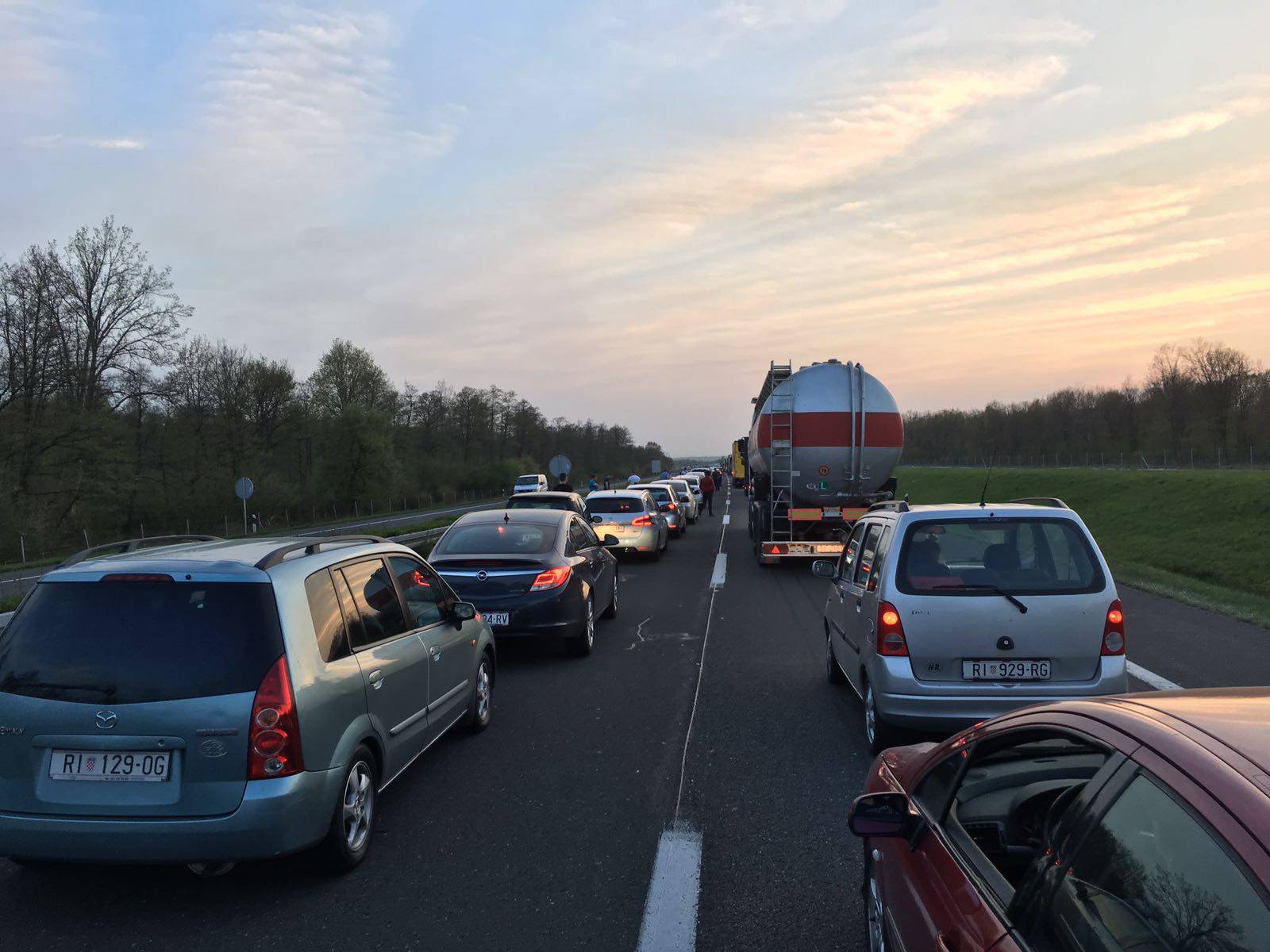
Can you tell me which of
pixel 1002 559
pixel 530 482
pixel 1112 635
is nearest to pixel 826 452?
pixel 1002 559

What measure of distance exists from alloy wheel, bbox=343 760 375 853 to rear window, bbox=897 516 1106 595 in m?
3.38

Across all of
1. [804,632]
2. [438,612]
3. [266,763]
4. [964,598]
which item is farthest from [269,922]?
[804,632]

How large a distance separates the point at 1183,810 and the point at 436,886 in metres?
3.47

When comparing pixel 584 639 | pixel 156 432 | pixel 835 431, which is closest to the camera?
pixel 584 639

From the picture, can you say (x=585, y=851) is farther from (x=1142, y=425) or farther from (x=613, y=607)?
(x=1142, y=425)

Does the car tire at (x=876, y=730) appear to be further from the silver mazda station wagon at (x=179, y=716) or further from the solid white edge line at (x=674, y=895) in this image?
the silver mazda station wagon at (x=179, y=716)

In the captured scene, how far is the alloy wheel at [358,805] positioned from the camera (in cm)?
447

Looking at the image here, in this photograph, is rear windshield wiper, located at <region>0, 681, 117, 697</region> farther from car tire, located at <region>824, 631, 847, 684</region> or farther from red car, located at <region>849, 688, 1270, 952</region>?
car tire, located at <region>824, 631, 847, 684</region>

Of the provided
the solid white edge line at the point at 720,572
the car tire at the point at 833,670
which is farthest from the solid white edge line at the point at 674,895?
the solid white edge line at the point at 720,572

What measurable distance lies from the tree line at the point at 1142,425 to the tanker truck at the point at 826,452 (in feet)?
118

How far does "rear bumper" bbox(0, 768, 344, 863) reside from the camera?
386cm

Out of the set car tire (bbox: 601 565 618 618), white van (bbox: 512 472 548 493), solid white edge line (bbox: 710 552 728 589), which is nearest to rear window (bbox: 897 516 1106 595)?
car tire (bbox: 601 565 618 618)

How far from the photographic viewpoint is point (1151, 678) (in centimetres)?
805

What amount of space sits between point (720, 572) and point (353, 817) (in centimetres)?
1411
